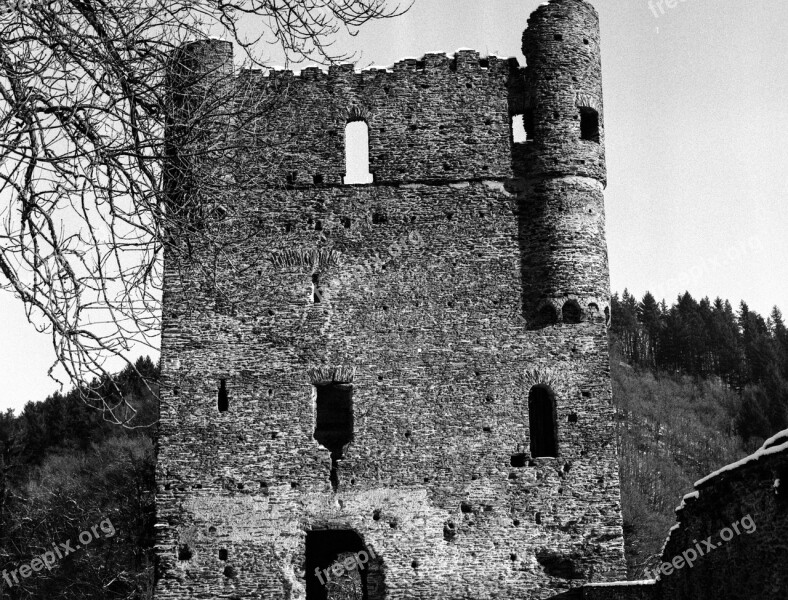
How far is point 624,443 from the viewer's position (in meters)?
53.3

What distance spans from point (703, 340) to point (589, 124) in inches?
2189

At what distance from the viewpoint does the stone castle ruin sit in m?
15.0

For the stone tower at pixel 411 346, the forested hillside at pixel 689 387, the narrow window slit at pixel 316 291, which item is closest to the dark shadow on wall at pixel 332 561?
the stone tower at pixel 411 346

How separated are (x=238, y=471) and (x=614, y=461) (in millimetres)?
4989

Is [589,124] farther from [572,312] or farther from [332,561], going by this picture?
[332,561]

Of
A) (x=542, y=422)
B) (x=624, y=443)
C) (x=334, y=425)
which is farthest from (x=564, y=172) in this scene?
(x=624, y=443)

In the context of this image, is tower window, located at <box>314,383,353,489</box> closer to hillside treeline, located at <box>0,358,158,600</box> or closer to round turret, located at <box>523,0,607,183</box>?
round turret, located at <box>523,0,607,183</box>

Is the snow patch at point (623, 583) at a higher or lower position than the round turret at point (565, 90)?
lower

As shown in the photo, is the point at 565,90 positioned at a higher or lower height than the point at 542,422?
higher

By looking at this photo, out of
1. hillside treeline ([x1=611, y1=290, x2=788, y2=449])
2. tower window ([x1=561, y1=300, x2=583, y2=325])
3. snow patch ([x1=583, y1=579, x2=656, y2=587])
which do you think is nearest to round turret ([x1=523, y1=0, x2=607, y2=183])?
tower window ([x1=561, y1=300, x2=583, y2=325])

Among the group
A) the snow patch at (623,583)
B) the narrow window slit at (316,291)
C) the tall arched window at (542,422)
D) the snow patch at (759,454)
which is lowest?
the snow patch at (623,583)

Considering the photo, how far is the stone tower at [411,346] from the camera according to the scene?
15.0 m

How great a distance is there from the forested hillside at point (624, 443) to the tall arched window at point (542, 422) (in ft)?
18.1

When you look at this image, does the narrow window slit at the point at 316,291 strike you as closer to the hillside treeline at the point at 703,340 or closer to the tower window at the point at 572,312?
the tower window at the point at 572,312
